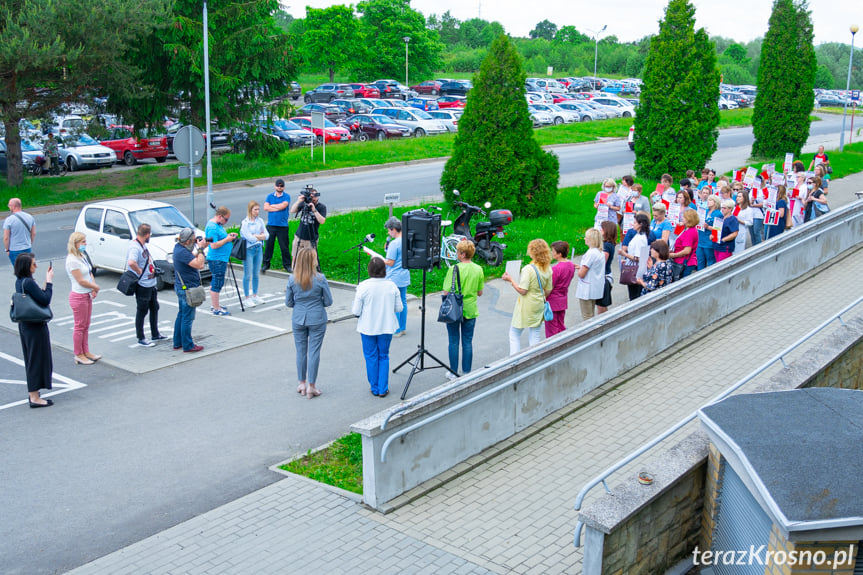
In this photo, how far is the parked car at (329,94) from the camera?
6353 cm

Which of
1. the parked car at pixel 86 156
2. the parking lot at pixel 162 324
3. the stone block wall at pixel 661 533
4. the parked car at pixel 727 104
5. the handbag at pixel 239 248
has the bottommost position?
the parking lot at pixel 162 324

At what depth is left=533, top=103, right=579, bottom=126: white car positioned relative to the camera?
49.4 meters

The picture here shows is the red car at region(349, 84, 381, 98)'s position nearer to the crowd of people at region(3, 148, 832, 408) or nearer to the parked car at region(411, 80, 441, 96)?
the parked car at region(411, 80, 441, 96)

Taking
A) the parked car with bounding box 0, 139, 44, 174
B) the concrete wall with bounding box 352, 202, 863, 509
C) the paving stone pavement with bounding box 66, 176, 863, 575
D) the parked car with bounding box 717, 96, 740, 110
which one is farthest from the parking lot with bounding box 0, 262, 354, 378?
the parked car with bounding box 717, 96, 740, 110

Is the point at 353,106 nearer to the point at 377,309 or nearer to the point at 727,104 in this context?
the point at 727,104

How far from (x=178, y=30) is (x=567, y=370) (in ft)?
73.6

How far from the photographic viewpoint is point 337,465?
325 inches

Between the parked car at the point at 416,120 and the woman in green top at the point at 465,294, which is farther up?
the parked car at the point at 416,120

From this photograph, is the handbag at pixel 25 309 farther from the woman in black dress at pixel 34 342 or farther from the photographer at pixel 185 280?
the photographer at pixel 185 280

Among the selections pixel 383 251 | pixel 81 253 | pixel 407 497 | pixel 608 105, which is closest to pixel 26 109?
pixel 383 251

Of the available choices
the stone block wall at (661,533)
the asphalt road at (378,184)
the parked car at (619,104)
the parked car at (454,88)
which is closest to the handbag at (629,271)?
the stone block wall at (661,533)

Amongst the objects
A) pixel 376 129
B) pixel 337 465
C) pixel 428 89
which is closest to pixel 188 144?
pixel 337 465

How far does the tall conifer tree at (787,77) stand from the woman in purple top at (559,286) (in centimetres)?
2404

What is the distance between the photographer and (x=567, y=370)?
923 centimetres
